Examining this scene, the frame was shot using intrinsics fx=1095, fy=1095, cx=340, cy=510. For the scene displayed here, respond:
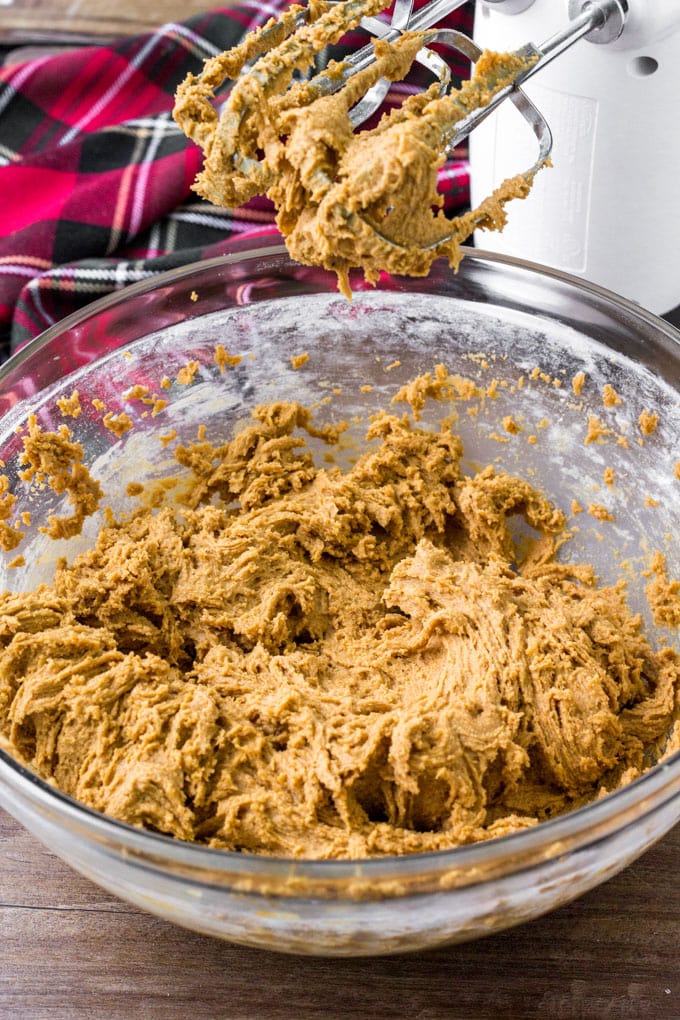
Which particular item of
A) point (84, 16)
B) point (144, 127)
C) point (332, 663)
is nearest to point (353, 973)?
point (332, 663)

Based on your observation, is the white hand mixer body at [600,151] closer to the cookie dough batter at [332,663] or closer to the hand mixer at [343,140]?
the hand mixer at [343,140]

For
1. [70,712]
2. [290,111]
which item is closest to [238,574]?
[70,712]

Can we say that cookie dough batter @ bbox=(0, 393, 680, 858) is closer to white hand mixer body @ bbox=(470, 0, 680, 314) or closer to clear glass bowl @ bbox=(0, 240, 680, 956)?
clear glass bowl @ bbox=(0, 240, 680, 956)

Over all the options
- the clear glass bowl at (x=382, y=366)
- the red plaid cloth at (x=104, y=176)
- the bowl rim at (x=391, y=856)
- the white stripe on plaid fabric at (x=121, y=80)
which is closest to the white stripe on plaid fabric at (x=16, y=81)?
the red plaid cloth at (x=104, y=176)

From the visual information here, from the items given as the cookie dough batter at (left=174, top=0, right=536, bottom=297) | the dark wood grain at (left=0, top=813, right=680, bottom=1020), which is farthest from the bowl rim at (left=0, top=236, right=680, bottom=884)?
the cookie dough batter at (left=174, top=0, right=536, bottom=297)

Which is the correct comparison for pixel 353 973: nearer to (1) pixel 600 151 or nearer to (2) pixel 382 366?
(2) pixel 382 366

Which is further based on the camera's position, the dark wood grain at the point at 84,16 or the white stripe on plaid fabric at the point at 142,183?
the dark wood grain at the point at 84,16

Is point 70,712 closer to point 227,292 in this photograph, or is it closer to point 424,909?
point 424,909
